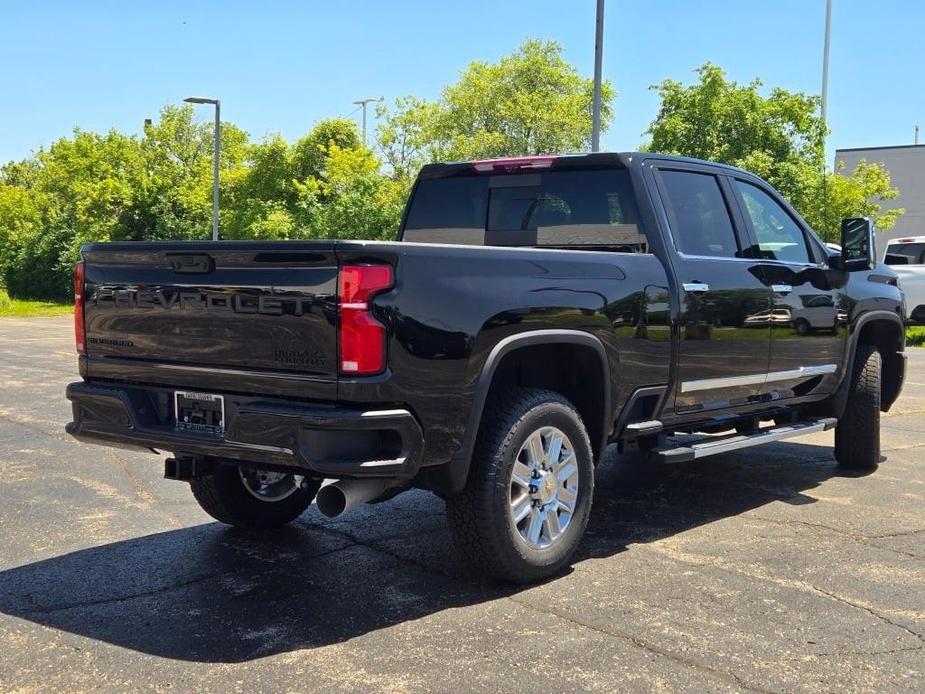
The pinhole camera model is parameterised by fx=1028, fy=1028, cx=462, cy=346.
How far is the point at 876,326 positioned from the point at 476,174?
327cm

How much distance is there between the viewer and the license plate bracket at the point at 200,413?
4219 millimetres

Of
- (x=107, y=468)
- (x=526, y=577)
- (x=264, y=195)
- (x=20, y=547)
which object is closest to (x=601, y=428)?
(x=526, y=577)

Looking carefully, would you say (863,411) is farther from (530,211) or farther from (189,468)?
(189,468)

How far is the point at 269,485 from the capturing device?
18.0ft

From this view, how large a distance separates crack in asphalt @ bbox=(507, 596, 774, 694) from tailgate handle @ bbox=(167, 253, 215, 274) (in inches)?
74.9

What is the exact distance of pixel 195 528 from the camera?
18.6ft

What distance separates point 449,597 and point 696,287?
7.07 ft

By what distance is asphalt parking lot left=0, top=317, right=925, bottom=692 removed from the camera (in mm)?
3602

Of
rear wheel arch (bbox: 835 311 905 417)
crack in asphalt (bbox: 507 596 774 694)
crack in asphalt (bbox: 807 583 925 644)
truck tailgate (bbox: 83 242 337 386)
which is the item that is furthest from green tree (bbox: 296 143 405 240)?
crack in asphalt (bbox: 507 596 774 694)

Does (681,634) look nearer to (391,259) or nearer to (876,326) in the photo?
(391,259)

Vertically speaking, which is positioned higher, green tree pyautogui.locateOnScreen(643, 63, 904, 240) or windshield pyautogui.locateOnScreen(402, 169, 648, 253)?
green tree pyautogui.locateOnScreen(643, 63, 904, 240)

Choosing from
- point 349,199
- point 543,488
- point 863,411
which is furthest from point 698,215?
point 349,199

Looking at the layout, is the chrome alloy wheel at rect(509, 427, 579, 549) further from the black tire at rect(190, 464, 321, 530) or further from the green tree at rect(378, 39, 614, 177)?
the green tree at rect(378, 39, 614, 177)

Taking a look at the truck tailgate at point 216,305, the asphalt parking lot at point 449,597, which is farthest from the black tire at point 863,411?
the truck tailgate at point 216,305
